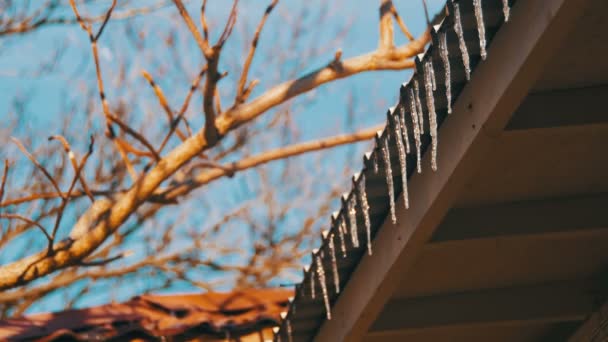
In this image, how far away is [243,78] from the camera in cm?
614

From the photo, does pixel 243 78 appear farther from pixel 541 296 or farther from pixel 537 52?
pixel 537 52

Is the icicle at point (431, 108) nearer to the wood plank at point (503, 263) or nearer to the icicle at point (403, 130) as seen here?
the icicle at point (403, 130)

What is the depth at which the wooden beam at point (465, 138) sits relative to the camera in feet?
8.48

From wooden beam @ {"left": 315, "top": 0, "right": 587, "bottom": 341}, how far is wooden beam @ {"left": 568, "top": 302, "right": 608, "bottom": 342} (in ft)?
3.02

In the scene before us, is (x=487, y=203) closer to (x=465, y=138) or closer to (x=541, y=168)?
(x=541, y=168)

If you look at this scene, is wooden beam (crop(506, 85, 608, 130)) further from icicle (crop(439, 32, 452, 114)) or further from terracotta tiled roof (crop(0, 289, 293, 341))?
terracotta tiled roof (crop(0, 289, 293, 341))

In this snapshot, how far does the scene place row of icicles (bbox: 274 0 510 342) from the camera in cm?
286

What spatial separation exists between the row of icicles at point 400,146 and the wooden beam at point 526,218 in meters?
0.27

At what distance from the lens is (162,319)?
251 inches

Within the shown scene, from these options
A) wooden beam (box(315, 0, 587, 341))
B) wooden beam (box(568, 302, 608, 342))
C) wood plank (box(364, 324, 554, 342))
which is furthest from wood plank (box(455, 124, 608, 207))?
wood plank (box(364, 324, 554, 342))

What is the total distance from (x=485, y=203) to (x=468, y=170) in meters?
0.70

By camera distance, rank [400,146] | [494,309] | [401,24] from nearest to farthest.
Result: [400,146]
[494,309]
[401,24]

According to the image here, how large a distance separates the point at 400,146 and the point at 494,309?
1327mm

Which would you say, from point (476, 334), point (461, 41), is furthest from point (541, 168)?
point (476, 334)
